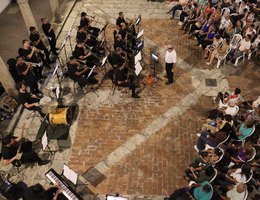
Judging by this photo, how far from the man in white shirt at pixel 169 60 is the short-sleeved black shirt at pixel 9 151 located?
5772 millimetres

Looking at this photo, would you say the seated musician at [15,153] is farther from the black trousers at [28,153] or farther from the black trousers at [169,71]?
the black trousers at [169,71]

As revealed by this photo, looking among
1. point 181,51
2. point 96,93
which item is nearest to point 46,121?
point 96,93

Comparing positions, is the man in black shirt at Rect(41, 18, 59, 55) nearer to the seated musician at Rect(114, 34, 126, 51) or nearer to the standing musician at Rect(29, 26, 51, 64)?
the standing musician at Rect(29, 26, 51, 64)

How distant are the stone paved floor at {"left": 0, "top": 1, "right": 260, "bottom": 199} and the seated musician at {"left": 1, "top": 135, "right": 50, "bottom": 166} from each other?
0.44 m

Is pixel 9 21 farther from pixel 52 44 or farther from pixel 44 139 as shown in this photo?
pixel 44 139

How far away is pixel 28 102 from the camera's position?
10.0 m

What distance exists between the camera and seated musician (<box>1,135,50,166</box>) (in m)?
8.45

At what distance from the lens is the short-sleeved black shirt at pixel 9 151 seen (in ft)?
27.9

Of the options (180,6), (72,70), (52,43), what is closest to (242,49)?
(180,6)

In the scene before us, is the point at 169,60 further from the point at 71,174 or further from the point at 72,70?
the point at 71,174

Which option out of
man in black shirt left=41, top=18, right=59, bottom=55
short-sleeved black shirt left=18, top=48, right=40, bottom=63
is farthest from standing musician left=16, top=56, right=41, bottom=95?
man in black shirt left=41, top=18, right=59, bottom=55

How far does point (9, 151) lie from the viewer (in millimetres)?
8547

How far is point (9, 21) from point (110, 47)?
654 cm

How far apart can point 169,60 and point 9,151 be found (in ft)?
19.7
